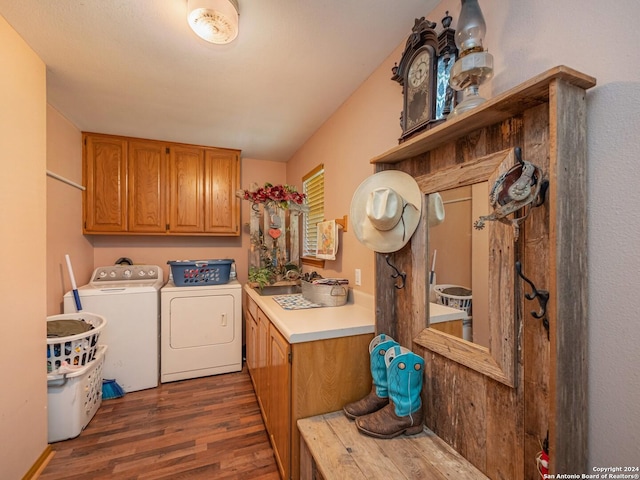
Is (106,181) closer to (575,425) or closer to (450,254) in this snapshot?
(450,254)

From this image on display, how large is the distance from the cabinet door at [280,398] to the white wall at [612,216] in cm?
109

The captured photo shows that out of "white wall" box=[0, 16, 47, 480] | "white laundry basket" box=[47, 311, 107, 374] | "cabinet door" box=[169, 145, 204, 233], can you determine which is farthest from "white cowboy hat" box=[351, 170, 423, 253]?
"cabinet door" box=[169, 145, 204, 233]

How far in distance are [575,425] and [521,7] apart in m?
1.28

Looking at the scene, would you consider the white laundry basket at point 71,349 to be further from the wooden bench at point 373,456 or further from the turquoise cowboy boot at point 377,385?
the turquoise cowboy boot at point 377,385

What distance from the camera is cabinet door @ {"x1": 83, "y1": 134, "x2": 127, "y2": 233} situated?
275 cm

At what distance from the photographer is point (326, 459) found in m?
1.04

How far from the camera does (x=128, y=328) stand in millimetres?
2475

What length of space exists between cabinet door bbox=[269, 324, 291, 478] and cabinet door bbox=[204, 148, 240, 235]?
6.12 ft

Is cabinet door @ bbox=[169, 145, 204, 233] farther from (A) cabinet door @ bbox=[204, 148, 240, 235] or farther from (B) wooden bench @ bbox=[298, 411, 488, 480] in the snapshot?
(B) wooden bench @ bbox=[298, 411, 488, 480]

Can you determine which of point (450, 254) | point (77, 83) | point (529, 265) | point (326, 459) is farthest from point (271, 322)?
point (77, 83)

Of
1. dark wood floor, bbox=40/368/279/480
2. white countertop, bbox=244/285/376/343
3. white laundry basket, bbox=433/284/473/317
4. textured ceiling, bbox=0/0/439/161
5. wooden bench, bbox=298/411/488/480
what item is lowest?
dark wood floor, bbox=40/368/279/480

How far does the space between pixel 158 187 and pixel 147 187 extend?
105 millimetres

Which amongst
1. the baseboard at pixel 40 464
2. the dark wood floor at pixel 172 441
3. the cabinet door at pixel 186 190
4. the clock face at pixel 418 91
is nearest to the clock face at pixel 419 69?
the clock face at pixel 418 91

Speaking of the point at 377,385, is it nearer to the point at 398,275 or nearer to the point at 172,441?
the point at 398,275
